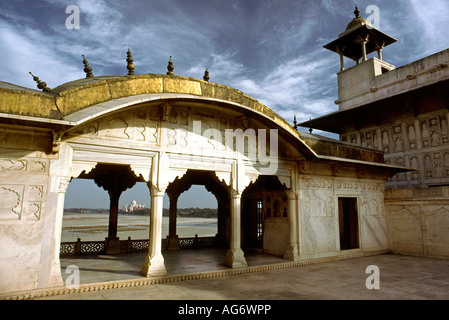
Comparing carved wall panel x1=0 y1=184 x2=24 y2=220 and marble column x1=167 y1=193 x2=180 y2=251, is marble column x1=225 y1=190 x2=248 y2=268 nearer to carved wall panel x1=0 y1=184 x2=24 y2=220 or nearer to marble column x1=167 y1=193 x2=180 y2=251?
marble column x1=167 y1=193 x2=180 y2=251

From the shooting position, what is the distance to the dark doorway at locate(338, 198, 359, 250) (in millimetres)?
11174

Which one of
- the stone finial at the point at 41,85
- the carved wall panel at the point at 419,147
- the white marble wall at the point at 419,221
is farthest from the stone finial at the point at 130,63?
the carved wall panel at the point at 419,147

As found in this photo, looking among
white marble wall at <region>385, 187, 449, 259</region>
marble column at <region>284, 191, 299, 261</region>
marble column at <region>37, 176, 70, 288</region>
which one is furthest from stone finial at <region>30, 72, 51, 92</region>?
white marble wall at <region>385, 187, 449, 259</region>

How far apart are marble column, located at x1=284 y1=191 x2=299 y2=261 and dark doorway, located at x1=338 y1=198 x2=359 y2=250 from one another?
326 cm

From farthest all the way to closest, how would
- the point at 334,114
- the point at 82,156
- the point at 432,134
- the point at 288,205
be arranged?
the point at 334,114
the point at 432,134
the point at 288,205
the point at 82,156

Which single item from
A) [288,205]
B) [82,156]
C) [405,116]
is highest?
[405,116]

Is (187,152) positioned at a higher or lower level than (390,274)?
higher

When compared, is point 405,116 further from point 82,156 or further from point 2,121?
point 2,121

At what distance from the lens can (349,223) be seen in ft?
38.5

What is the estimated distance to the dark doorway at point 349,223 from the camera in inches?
440

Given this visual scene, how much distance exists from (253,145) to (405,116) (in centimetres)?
1042

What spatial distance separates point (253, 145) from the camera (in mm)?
8578
